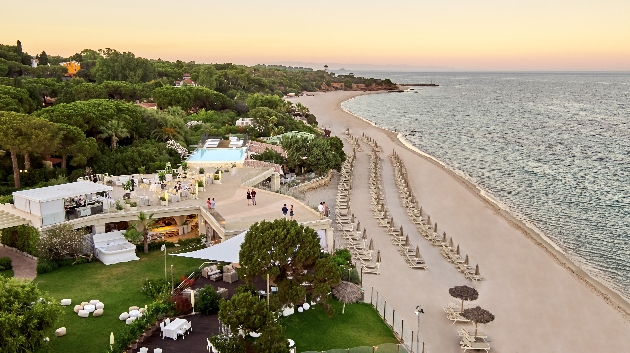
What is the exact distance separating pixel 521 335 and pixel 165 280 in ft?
45.1

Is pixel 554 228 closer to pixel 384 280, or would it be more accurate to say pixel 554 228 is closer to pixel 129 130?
pixel 384 280

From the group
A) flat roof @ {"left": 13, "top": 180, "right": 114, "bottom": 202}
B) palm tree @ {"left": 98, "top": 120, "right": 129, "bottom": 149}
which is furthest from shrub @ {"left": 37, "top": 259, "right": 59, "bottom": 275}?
palm tree @ {"left": 98, "top": 120, "right": 129, "bottom": 149}

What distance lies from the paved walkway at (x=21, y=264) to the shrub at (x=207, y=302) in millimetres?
8173

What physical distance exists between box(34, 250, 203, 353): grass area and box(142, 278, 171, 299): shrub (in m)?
0.23

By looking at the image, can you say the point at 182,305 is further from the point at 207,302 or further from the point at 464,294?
the point at 464,294

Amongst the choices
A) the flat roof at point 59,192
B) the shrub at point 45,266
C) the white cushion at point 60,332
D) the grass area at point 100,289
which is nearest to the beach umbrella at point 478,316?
the grass area at point 100,289

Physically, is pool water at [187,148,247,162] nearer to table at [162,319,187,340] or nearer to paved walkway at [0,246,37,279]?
paved walkway at [0,246,37,279]

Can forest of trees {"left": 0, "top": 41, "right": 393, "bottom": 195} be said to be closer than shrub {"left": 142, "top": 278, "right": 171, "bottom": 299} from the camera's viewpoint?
No

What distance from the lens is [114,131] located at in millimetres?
37281

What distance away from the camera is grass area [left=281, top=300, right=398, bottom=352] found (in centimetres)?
1628

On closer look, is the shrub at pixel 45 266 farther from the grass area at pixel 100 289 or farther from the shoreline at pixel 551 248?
the shoreline at pixel 551 248

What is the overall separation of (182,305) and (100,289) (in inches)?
177

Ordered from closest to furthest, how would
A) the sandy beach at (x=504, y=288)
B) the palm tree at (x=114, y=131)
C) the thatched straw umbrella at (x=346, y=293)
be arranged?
1. the thatched straw umbrella at (x=346, y=293)
2. the sandy beach at (x=504, y=288)
3. the palm tree at (x=114, y=131)

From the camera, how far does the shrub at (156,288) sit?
1837 centimetres
